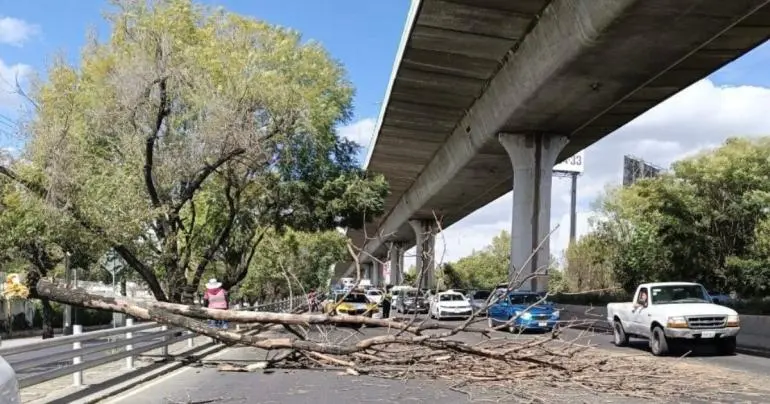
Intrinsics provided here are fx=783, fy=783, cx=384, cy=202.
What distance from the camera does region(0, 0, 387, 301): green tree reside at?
18.7 meters

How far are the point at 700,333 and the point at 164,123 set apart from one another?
1429 centimetres

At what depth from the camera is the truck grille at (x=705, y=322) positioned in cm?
1719

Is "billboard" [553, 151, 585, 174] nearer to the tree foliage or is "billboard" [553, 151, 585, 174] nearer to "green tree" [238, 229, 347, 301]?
"green tree" [238, 229, 347, 301]

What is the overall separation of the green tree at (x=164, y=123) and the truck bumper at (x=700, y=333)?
11429 mm

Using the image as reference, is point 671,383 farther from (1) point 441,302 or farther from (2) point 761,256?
(2) point 761,256

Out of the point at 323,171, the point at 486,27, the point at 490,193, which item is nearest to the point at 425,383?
the point at 486,27

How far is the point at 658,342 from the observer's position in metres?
17.7

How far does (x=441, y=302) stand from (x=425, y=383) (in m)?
28.0

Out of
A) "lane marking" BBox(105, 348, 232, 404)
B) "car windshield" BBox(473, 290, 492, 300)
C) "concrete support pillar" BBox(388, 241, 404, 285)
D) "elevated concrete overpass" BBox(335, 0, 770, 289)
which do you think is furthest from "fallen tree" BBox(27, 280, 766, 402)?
"car windshield" BBox(473, 290, 492, 300)

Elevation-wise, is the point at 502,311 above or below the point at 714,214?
below

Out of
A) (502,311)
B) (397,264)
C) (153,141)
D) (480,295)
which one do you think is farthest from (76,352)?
(397,264)

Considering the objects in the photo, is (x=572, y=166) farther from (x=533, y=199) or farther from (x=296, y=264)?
(x=533, y=199)

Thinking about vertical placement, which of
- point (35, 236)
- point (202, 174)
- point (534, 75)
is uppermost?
point (534, 75)

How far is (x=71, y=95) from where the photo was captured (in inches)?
800
